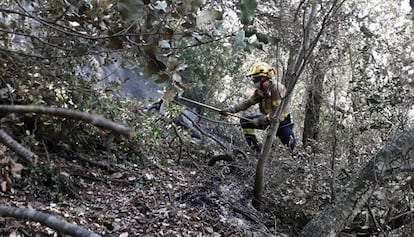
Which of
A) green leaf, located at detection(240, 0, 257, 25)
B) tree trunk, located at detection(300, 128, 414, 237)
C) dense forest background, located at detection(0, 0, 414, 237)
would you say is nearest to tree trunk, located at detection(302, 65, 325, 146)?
dense forest background, located at detection(0, 0, 414, 237)

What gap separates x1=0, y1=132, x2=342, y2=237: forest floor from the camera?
327 centimetres

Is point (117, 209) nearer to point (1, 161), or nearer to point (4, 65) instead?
point (4, 65)

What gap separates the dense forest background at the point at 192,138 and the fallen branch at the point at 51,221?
0.44 m

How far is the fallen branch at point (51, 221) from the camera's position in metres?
1.06

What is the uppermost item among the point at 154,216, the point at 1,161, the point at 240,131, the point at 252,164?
the point at 240,131

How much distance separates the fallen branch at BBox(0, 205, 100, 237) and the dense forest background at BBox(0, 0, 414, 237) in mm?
438

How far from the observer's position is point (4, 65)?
3514 mm

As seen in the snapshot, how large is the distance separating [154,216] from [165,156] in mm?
1640

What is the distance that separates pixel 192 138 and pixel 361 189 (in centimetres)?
308

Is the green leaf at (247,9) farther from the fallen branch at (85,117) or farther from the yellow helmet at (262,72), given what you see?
the yellow helmet at (262,72)

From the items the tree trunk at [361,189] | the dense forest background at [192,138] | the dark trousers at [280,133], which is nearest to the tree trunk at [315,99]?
the dense forest background at [192,138]

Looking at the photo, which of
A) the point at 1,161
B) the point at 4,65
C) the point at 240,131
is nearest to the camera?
the point at 1,161

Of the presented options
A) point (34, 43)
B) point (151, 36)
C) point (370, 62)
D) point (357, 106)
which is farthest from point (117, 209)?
point (370, 62)

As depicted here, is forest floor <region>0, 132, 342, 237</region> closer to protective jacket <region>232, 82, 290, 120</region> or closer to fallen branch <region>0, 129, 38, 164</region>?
protective jacket <region>232, 82, 290, 120</region>
